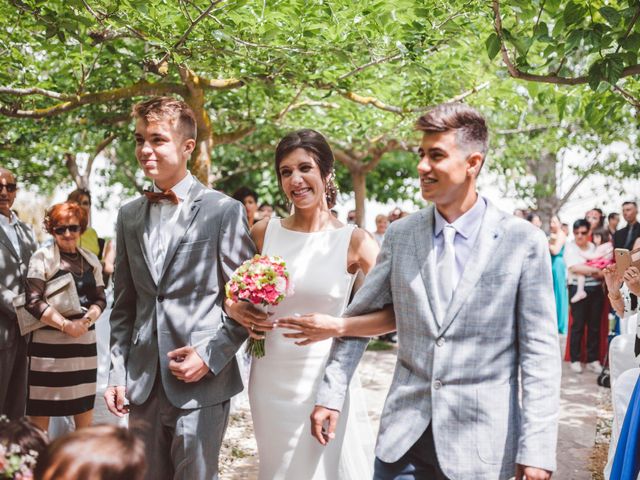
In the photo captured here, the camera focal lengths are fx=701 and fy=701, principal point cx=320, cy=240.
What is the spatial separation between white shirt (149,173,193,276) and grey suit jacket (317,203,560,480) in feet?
4.23

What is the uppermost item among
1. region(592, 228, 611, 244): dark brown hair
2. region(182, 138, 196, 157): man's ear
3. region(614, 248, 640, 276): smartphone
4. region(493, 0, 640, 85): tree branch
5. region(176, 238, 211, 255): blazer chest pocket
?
region(493, 0, 640, 85): tree branch

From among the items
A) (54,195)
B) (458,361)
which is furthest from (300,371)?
(54,195)

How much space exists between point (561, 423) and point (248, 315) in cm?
591

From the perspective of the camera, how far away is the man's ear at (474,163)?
273cm

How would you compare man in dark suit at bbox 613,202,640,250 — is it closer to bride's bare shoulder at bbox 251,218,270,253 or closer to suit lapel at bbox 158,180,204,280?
bride's bare shoulder at bbox 251,218,270,253

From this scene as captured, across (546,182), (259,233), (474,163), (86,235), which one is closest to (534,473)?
(474,163)

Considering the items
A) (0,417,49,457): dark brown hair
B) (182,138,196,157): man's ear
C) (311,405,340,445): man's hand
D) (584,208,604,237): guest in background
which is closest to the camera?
(0,417,49,457): dark brown hair

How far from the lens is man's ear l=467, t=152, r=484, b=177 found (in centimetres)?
273

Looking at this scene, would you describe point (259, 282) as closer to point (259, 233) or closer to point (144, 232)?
point (144, 232)

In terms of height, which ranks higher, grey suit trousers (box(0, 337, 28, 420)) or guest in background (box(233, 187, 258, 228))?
guest in background (box(233, 187, 258, 228))

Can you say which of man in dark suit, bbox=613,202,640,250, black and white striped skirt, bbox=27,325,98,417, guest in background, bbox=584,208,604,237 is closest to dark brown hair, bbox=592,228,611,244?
guest in background, bbox=584,208,604,237

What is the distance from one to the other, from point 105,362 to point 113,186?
19.9 m

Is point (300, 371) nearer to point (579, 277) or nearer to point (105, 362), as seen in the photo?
point (105, 362)

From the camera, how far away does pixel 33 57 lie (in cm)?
807
